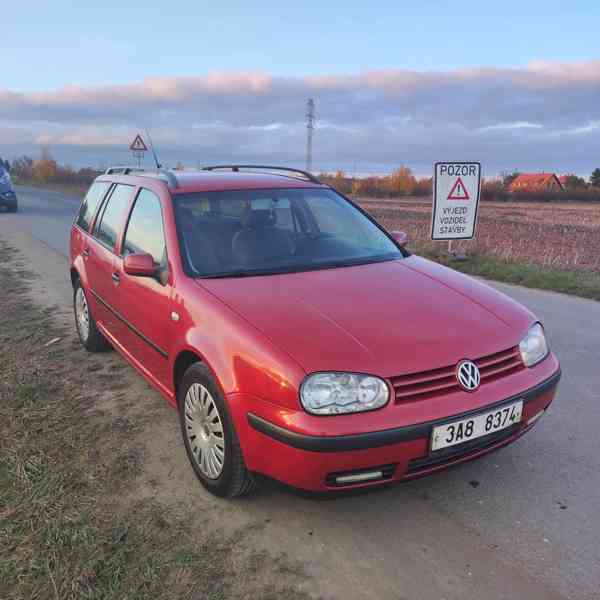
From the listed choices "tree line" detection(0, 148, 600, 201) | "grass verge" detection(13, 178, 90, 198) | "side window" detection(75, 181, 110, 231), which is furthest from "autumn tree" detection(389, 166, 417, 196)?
"side window" detection(75, 181, 110, 231)

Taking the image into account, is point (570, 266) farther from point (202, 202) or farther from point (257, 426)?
point (257, 426)

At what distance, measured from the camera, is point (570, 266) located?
10.7 m

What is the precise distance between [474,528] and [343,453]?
891 millimetres

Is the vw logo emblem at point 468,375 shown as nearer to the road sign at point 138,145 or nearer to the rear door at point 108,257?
the rear door at point 108,257

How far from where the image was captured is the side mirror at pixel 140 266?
3.47 m

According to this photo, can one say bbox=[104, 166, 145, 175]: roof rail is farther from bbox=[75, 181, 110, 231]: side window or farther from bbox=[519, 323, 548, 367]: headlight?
bbox=[519, 323, 548, 367]: headlight

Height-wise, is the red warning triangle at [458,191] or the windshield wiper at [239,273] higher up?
the red warning triangle at [458,191]

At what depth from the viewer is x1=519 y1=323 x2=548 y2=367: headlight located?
9.92ft

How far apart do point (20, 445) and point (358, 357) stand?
230 centimetres

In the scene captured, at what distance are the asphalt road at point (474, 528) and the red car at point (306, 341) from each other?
35 centimetres

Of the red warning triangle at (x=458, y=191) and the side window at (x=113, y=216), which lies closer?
the side window at (x=113, y=216)

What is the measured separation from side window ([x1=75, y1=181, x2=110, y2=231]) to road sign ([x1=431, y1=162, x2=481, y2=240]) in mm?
6496

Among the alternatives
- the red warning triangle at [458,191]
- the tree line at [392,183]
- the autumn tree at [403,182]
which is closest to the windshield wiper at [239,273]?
the red warning triangle at [458,191]

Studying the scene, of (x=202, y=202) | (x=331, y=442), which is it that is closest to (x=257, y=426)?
(x=331, y=442)
